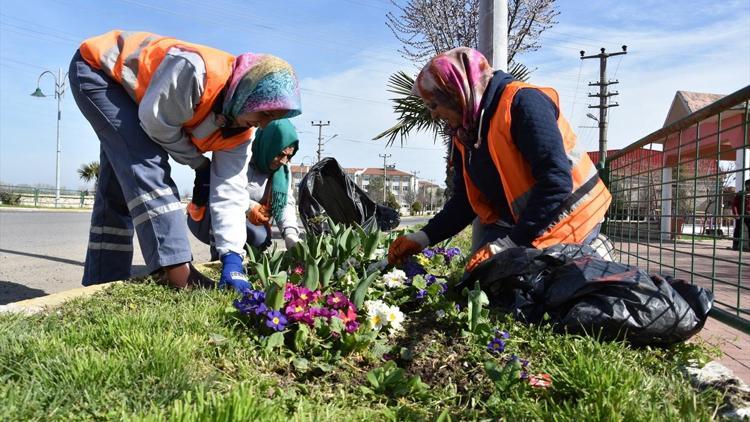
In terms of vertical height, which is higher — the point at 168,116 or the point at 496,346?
the point at 168,116

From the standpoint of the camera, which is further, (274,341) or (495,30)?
(495,30)

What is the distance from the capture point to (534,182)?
251cm

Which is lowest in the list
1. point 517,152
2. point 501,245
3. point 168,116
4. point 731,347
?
point 731,347

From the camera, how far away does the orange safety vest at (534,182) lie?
245 cm

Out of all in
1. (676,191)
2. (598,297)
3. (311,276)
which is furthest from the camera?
(676,191)

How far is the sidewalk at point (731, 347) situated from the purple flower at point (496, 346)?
944mm

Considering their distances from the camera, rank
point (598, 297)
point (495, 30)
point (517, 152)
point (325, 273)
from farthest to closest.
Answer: point (495, 30)
point (517, 152)
point (325, 273)
point (598, 297)

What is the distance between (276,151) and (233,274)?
1.40 meters

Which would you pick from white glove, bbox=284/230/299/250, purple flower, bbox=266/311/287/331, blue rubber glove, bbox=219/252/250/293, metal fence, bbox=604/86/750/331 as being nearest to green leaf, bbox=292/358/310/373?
purple flower, bbox=266/311/287/331

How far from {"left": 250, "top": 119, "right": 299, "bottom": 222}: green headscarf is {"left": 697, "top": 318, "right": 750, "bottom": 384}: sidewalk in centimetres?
274

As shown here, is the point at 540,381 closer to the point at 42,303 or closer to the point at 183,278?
the point at 183,278

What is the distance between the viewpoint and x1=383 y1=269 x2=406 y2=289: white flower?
2626 millimetres

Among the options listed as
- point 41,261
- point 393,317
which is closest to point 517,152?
point 393,317

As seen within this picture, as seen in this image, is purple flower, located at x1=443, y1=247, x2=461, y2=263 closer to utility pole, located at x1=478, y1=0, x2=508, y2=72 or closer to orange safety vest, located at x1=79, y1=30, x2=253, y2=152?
utility pole, located at x1=478, y1=0, x2=508, y2=72
